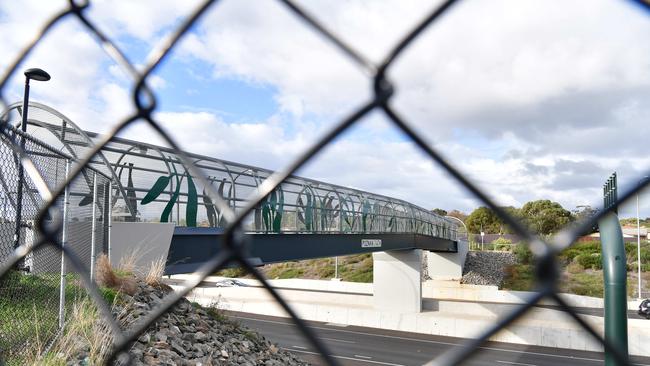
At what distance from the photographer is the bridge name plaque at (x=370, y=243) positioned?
1991 centimetres

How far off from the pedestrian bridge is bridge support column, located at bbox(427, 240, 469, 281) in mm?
26251

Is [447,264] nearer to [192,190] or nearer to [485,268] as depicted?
[485,268]

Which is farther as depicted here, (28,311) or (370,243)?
(370,243)

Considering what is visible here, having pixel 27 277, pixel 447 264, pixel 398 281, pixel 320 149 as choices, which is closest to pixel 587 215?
pixel 320 149

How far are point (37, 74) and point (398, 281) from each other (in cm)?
2578

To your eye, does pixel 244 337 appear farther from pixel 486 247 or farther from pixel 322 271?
pixel 486 247

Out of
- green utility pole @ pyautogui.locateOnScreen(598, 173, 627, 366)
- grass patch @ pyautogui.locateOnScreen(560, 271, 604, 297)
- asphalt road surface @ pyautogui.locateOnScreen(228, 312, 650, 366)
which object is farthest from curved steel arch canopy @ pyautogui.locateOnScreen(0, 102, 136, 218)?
grass patch @ pyautogui.locateOnScreen(560, 271, 604, 297)

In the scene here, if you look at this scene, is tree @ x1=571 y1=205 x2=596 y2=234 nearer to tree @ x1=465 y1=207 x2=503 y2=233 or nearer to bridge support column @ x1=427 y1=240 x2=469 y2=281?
tree @ x1=465 y1=207 x2=503 y2=233

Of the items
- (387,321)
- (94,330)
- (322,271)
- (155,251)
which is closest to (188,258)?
Answer: (155,251)

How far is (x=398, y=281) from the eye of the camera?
32.0 m

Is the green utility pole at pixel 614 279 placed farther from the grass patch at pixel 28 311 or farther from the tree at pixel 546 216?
the grass patch at pixel 28 311

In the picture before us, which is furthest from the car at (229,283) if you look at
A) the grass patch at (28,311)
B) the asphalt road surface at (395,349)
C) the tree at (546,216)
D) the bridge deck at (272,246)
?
the tree at (546,216)

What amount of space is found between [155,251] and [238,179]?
2812 mm

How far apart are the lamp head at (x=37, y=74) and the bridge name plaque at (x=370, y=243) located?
507 inches
